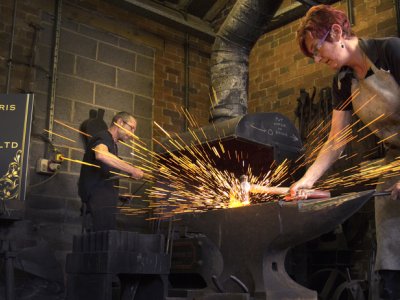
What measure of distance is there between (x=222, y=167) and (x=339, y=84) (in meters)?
2.56

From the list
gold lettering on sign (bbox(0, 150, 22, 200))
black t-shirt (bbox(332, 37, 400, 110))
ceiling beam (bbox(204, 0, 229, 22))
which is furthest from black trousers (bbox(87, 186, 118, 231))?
ceiling beam (bbox(204, 0, 229, 22))

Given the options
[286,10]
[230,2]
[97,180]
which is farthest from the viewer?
[230,2]

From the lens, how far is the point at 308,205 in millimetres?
2021

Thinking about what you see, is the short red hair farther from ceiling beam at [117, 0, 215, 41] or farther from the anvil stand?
ceiling beam at [117, 0, 215, 41]

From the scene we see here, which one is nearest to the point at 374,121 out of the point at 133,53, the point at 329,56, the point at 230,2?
the point at 329,56

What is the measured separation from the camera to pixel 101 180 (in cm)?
412

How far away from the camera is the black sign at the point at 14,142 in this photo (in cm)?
441

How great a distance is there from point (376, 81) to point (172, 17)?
14.8ft

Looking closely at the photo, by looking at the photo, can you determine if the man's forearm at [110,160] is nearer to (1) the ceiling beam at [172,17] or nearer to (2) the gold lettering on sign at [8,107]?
(2) the gold lettering on sign at [8,107]

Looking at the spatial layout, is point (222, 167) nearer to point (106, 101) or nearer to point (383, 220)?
point (106, 101)

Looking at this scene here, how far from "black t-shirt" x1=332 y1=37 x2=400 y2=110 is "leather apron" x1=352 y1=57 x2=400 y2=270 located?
0.03m

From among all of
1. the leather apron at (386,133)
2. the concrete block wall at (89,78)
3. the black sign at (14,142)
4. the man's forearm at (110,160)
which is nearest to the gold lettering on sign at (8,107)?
the black sign at (14,142)

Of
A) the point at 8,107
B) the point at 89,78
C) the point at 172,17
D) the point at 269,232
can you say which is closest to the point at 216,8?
the point at 172,17

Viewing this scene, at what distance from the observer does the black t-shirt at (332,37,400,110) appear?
1.93 meters
